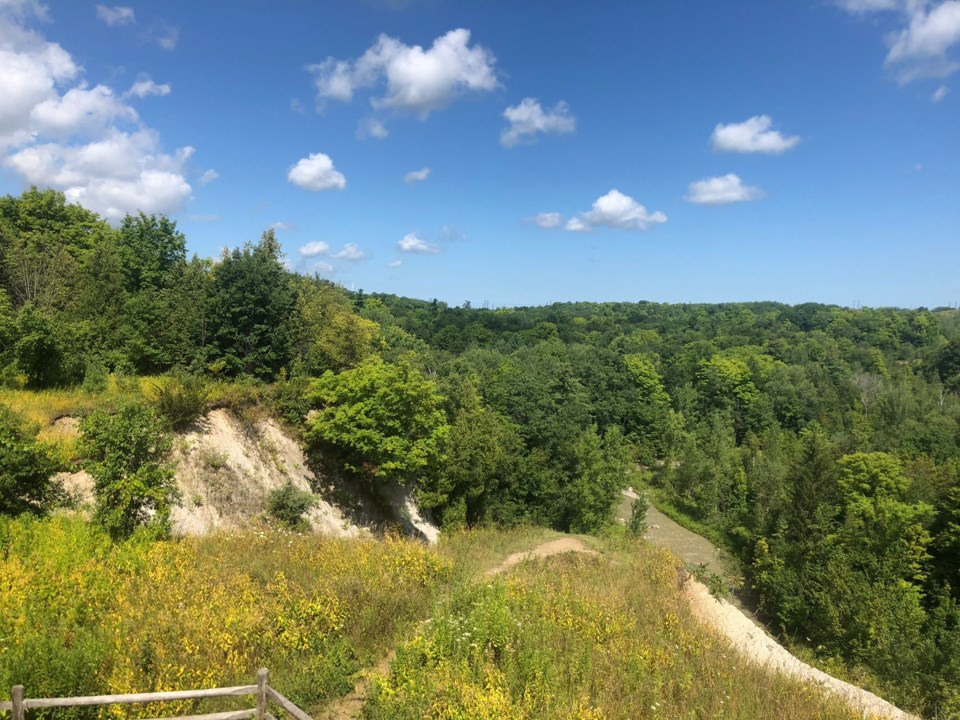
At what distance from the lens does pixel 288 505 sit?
18.4 metres

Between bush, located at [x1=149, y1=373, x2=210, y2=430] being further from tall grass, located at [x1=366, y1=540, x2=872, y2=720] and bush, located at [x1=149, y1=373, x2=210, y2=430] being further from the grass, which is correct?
tall grass, located at [x1=366, y1=540, x2=872, y2=720]

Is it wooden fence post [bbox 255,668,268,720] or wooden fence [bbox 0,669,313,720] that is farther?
wooden fence post [bbox 255,668,268,720]

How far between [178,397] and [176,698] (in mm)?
15221

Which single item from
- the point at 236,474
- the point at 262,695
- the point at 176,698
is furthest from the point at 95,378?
the point at 262,695

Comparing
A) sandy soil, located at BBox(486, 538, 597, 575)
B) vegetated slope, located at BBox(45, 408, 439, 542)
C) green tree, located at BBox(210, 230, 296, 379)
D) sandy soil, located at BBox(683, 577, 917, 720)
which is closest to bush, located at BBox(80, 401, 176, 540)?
vegetated slope, located at BBox(45, 408, 439, 542)

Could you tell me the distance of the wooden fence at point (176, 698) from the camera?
5070 millimetres

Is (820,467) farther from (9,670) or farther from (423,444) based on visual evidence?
(9,670)

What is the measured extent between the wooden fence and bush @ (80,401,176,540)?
6230 millimetres

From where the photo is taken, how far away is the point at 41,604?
294 inches

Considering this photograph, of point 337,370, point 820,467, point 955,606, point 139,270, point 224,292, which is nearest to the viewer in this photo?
point 955,606

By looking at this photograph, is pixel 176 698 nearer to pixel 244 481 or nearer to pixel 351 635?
pixel 351 635

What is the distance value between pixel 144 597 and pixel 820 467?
97.3ft

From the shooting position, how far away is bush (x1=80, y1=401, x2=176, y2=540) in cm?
1110

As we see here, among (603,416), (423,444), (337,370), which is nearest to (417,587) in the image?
(423,444)
